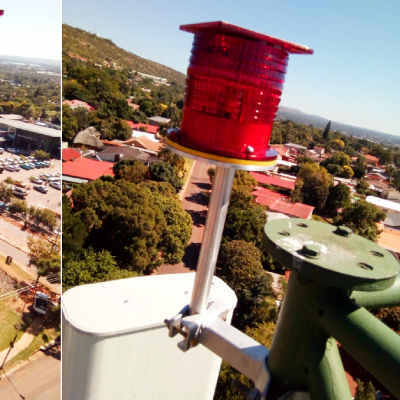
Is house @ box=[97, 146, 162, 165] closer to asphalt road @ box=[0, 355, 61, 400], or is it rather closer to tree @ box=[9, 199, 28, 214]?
tree @ box=[9, 199, 28, 214]

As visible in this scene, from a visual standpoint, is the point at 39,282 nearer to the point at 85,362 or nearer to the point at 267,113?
the point at 85,362

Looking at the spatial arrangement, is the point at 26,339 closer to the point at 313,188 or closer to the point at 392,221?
the point at 313,188

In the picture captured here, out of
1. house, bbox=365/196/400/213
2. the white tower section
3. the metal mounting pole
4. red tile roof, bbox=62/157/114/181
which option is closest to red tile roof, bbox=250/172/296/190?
house, bbox=365/196/400/213

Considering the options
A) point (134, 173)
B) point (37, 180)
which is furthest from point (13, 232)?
point (134, 173)

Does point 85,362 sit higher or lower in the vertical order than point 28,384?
higher

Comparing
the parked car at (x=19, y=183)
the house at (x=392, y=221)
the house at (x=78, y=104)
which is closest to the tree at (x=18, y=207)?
the parked car at (x=19, y=183)

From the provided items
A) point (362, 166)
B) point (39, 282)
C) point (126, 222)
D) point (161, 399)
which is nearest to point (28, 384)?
point (39, 282)
